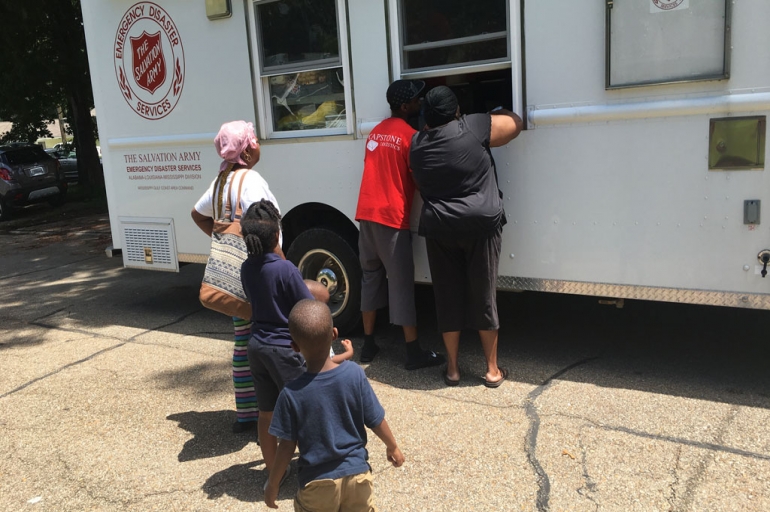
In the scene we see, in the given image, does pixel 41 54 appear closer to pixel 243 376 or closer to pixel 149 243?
pixel 149 243

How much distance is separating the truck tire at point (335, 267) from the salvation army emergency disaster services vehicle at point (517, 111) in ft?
0.04

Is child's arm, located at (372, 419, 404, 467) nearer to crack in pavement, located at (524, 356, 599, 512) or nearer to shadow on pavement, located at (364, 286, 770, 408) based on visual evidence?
crack in pavement, located at (524, 356, 599, 512)

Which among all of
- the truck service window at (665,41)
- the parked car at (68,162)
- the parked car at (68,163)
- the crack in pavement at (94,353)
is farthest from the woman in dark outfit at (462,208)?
the parked car at (68,163)

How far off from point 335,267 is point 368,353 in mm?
796

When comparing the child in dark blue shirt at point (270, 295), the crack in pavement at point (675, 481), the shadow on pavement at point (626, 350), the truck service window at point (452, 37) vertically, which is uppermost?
the truck service window at point (452, 37)

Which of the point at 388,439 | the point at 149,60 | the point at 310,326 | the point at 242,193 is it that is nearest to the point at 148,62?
the point at 149,60

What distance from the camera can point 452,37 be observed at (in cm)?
444

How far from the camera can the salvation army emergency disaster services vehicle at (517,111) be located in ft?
12.1

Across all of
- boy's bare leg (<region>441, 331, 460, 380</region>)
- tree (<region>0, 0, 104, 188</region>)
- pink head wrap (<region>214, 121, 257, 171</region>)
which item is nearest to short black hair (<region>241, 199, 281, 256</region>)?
pink head wrap (<region>214, 121, 257, 171</region>)

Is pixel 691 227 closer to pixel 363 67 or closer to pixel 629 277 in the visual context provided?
pixel 629 277

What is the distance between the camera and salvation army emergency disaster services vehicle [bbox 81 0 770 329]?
3697 mm

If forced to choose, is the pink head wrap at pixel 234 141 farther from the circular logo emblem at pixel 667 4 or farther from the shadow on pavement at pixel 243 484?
the circular logo emblem at pixel 667 4

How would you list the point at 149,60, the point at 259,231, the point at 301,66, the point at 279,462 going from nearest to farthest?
the point at 279,462 → the point at 259,231 → the point at 301,66 → the point at 149,60

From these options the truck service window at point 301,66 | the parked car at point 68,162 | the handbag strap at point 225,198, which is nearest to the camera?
the handbag strap at point 225,198
